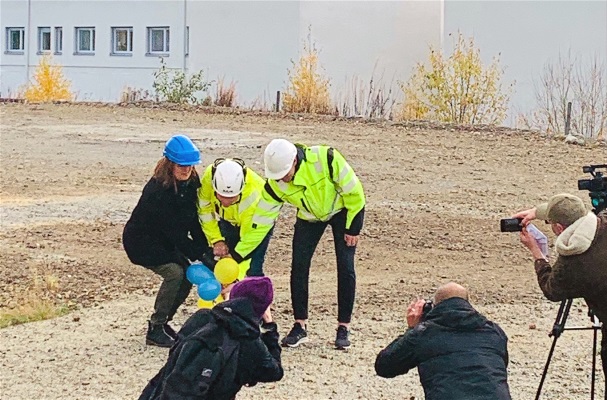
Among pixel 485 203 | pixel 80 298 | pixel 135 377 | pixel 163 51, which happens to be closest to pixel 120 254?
pixel 80 298

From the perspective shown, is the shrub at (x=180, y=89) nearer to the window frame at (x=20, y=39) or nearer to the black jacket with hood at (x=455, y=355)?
the window frame at (x=20, y=39)

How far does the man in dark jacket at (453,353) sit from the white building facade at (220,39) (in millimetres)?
27164

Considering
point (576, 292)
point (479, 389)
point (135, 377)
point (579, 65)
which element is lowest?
point (135, 377)

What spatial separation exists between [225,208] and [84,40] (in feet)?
117

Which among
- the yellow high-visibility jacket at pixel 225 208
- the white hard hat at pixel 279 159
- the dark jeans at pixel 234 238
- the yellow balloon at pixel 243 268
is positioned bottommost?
Result: the yellow balloon at pixel 243 268

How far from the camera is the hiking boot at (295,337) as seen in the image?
26.7 ft

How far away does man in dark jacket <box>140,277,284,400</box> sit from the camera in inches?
192

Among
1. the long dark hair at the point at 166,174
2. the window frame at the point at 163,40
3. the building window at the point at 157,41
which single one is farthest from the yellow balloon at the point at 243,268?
the building window at the point at 157,41

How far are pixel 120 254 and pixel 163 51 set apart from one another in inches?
1151

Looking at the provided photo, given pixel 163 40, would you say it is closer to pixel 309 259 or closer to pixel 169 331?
pixel 169 331

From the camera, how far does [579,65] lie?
27.3 meters

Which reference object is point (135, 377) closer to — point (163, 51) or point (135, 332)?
point (135, 332)

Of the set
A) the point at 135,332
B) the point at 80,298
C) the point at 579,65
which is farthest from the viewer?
the point at 579,65

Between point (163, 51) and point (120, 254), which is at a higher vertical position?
point (163, 51)
